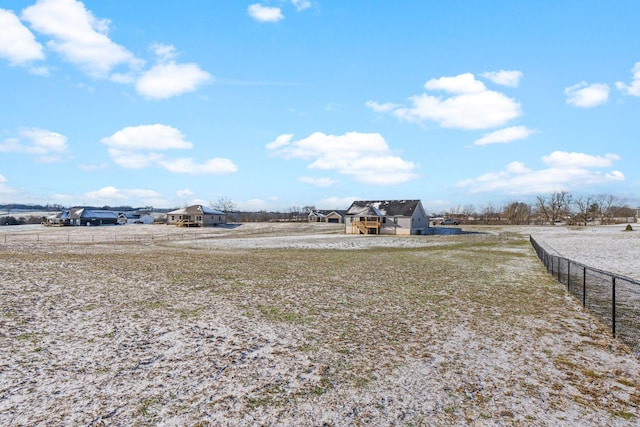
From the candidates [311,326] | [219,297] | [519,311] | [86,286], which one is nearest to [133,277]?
[86,286]

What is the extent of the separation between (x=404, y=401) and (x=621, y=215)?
16098 centimetres

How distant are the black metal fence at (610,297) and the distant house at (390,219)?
36.0 m

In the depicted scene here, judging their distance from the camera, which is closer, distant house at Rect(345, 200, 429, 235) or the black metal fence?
the black metal fence

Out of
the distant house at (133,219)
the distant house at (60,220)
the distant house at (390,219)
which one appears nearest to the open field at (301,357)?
the distant house at (390,219)

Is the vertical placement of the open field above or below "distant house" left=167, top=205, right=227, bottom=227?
below

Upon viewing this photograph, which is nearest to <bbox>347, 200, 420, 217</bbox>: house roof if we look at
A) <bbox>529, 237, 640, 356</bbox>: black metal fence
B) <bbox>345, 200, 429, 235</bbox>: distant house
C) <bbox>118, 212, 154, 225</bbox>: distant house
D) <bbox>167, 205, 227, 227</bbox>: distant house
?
<bbox>345, 200, 429, 235</bbox>: distant house

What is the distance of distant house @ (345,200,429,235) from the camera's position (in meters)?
56.1

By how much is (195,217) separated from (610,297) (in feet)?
242

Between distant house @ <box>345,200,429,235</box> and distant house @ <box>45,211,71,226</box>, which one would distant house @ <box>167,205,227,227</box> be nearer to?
distant house @ <box>45,211,71,226</box>

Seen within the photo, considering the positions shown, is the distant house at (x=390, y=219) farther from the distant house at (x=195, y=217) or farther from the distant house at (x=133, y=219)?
the distant house at (x=133, y=219)

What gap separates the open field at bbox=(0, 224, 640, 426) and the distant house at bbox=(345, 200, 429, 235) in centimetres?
4156

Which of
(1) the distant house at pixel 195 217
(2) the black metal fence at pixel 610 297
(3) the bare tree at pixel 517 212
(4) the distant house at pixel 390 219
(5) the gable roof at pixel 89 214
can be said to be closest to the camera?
(2) the black metal fence at pixel 610 297

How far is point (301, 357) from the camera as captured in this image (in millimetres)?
7508

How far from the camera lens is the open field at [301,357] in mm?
5453
